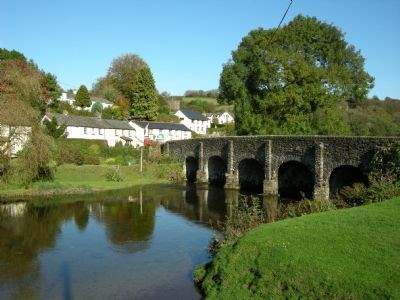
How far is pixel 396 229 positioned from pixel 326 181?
18705 millimetres

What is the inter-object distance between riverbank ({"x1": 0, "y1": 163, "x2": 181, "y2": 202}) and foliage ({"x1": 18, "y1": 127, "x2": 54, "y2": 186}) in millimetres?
1204

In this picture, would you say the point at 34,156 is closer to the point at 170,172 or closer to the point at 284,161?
the point at 170,172

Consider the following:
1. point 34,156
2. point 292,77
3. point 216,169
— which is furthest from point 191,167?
point 34,156

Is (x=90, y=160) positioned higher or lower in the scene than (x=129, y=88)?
lower

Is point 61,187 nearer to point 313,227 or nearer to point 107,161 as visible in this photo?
point 107,161

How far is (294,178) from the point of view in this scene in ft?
139

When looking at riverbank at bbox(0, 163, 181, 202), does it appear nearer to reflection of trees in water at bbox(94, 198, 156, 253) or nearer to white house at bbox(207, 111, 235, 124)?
reflection of trees in water at bbox(94, 198, 156, 253)

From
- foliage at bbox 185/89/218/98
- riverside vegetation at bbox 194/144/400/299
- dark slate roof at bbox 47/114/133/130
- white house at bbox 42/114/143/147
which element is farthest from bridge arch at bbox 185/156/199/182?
foliage at bbox 185/89/218/98

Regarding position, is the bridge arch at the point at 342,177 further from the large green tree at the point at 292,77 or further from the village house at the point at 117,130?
the village house at the point at 117,130

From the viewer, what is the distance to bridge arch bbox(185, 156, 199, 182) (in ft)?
175

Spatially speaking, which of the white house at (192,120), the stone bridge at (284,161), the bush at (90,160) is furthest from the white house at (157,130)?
the bush at (90,160)

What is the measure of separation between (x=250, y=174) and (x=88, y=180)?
1594 cm

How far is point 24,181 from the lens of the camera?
35.8 m

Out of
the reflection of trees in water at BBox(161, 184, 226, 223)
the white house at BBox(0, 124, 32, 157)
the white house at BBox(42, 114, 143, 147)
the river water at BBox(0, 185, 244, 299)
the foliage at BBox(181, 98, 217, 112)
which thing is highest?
the foliage at BBox(181, 98, 217, 112)
